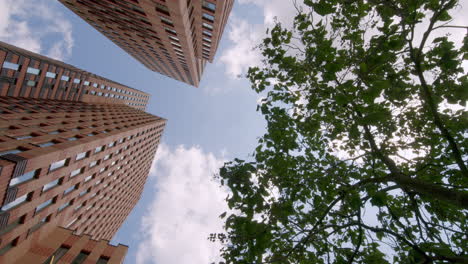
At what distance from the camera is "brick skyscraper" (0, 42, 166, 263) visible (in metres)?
17.1

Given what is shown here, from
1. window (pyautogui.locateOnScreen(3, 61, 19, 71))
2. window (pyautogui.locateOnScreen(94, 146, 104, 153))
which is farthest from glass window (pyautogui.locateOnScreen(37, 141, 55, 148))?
window (pyautogui.locateOnScreen(3, 61, 19, 71))

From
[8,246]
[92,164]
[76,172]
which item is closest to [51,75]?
[92,164]

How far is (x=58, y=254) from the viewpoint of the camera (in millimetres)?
17984

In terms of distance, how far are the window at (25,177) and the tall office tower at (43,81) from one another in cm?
2012

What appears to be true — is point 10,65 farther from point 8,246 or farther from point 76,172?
point 8,246

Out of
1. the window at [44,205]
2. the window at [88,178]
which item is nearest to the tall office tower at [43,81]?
the window at [88,178]

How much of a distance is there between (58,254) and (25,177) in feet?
21.8

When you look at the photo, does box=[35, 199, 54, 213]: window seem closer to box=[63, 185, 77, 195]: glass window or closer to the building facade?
box=[63, 185, 77, 195]: glass window

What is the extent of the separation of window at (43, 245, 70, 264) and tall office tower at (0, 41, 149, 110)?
83.0ft

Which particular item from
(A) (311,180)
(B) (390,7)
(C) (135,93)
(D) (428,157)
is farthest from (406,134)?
(C) (135,93)

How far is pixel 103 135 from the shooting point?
29703 mm

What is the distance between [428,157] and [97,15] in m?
43.3

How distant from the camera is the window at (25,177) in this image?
16.6 m

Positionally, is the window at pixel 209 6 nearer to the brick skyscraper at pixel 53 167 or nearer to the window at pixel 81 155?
the brick skyscraper at pixel 53 167
